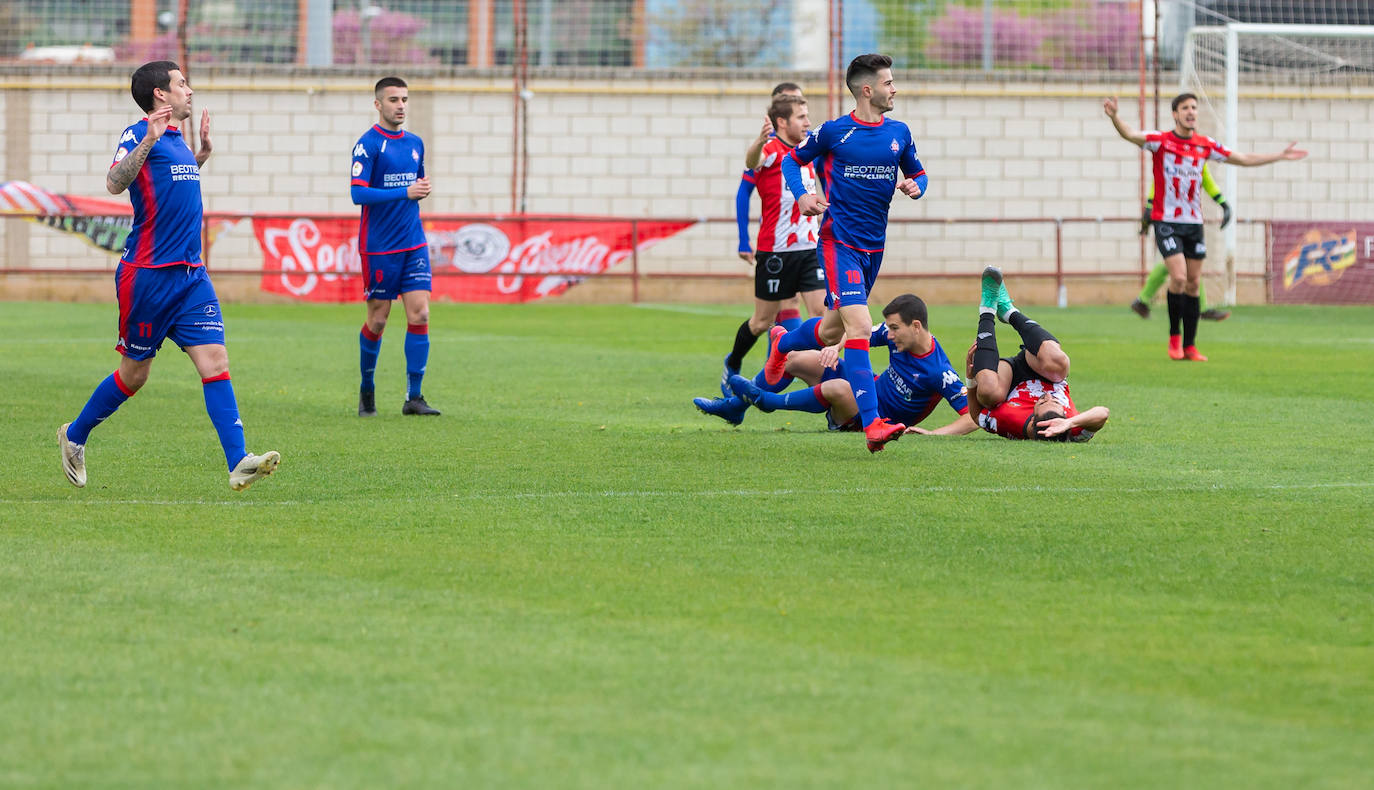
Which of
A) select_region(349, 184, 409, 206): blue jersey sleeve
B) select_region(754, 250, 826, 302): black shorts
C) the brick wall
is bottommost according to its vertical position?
select_region(754, 250, 826, 302): black shorts

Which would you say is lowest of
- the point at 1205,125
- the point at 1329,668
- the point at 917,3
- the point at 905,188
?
the point at 1329,668

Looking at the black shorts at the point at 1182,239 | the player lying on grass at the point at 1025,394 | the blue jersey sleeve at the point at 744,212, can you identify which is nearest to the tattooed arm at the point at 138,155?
the player lying on grass at the point at 1025,394

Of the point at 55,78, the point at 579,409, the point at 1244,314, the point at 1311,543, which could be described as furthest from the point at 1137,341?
the point at 55,78

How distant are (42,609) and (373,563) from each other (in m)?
1.07

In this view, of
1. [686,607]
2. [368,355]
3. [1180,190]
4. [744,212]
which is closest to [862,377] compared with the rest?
[368,355]

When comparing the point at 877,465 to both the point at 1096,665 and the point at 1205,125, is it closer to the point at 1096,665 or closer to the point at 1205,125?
the point at 1096,665

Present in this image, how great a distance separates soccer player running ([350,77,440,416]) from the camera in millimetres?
→ 10906

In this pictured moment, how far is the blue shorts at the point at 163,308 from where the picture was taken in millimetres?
→ 7195

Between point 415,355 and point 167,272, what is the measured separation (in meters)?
3.78

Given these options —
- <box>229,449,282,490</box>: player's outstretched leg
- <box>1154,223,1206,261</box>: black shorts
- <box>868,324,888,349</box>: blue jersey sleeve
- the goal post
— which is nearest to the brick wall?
the goal post

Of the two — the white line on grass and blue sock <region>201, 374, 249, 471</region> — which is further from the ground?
blue sock <region>201, 374, 249, 471</region>

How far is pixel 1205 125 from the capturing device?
26609mm

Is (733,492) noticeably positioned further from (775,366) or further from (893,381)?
(775,366)

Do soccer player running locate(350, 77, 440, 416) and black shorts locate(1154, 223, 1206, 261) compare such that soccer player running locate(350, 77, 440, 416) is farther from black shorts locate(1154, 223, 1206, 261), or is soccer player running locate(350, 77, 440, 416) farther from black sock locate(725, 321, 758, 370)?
black shorts locate(1154, 223, 1206, 261)
